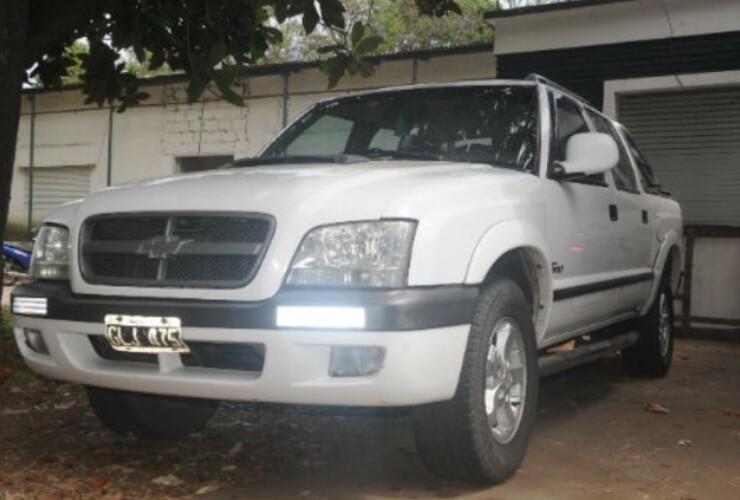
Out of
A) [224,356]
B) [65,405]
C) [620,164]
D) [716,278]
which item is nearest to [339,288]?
[224,356]

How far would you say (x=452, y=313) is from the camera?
2.88 metres

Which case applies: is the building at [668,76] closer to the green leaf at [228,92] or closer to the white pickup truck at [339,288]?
the green leaf at [228,92]

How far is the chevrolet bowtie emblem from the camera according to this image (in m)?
3.03

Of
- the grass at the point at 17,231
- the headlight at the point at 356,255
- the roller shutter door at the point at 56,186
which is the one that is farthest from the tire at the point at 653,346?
the grass at the point at 17,231

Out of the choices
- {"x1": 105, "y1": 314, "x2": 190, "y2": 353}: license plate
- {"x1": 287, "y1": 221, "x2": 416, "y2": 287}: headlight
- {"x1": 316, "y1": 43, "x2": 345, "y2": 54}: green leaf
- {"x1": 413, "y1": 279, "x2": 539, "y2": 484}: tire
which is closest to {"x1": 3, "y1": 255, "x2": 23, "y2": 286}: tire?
{"x1": 316, "y1": 43, "x2": 345, "y2": 54}: green leaf

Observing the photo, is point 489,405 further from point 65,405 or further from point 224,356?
point 65,405

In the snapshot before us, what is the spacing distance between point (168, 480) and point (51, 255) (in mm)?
1074

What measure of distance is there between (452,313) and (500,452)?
711 mm

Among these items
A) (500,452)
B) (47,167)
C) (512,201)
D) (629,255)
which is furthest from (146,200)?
(47,167)

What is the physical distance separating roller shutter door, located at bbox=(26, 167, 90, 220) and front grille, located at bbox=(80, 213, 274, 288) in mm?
12482

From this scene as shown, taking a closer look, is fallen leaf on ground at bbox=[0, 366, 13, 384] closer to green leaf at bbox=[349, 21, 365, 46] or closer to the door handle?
green leaf at bbox=[349, 21, 365, 46]

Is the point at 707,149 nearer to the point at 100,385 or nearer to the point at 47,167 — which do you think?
the point at 100,385

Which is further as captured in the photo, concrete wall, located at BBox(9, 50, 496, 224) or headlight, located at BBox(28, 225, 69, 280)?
concrete wall, located at BBox(9, 50, 496, 224)

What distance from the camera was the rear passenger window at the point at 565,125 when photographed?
13.9ft
